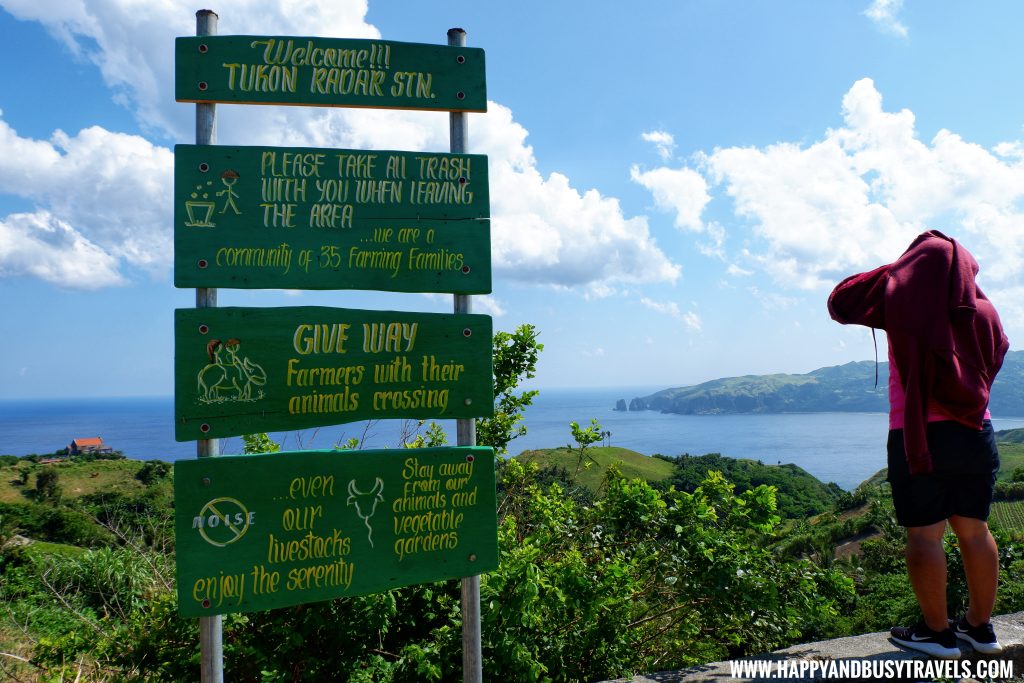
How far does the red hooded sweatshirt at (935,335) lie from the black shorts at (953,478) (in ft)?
0.22

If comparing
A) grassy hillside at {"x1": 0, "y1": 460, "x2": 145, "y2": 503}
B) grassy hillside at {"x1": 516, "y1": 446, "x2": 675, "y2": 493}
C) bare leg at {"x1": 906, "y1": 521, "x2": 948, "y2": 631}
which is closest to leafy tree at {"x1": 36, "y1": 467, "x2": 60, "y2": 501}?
grassy hillside at {"x1": 0, "y1": 460, "x2": 145, "y2": 503}

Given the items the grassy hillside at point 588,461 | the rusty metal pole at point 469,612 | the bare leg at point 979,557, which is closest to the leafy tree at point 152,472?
the grassy hillside at point 588,461

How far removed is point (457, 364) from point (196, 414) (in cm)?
101

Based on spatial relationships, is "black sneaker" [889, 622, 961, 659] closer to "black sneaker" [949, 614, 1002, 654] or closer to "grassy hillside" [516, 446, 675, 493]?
"black sneaker" [949, 614, 1002, 654]

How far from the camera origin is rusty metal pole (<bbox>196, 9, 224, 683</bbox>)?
7.61ft

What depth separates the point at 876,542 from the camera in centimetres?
557

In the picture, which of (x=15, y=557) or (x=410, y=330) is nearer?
(x=410, y=330)

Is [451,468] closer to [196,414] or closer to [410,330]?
[410,330]

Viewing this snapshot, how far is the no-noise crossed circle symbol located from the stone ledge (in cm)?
172

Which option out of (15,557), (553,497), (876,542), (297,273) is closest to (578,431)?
(553,497)

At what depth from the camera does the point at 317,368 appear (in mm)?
2432

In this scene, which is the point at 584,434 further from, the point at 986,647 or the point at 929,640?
the point at 986,647

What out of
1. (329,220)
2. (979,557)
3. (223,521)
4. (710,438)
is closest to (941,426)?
(979,557)

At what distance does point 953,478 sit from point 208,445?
3060 millimetres
